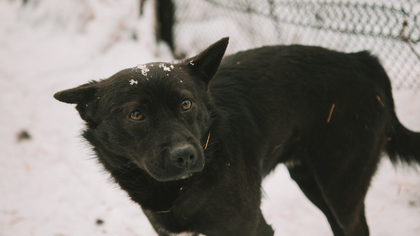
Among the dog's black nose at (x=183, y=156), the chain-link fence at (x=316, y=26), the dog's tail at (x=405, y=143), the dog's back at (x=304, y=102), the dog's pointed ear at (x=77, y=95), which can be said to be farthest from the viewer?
the chain-link fence at (x=316, y=26)

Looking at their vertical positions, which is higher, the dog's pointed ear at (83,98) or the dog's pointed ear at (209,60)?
the dog's pointed ear at (209,60)

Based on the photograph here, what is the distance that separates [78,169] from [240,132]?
2.61 meters

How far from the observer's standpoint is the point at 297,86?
237cm

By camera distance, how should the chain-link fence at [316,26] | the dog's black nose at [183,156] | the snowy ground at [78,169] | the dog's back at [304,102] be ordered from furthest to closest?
1. the chain-link fence at [316,26]
2. the snowy ground at [78,169]
3. the dog's back at [304,102]
4. the dog's black nose at [183,156]

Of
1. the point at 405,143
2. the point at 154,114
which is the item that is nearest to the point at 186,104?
the point at 154,114

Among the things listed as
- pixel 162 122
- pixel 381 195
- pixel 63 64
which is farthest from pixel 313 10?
pixel 63 64

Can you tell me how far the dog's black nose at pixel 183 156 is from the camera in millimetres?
1724

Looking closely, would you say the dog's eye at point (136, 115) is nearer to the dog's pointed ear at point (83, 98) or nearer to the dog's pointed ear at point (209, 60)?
the dog's pointed ear at point (83, 98)

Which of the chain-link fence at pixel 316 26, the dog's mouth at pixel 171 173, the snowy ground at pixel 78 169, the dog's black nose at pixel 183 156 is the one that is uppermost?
the dog's black nose at pixel 183 156

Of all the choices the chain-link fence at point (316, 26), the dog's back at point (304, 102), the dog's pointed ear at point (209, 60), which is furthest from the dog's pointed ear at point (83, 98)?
the chain-link fence at point (316, 26)

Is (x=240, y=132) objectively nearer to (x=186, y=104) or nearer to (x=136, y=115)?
(x=186, y=104)

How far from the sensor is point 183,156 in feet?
5.65

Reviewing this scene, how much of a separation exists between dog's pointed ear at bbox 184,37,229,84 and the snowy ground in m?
1.00

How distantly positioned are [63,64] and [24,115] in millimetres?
1455
